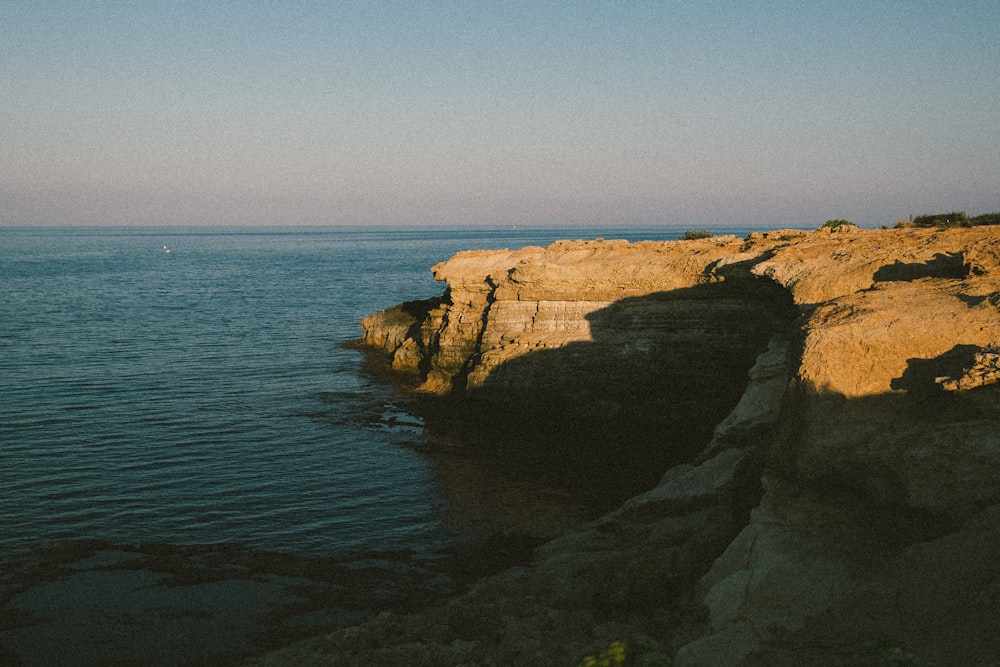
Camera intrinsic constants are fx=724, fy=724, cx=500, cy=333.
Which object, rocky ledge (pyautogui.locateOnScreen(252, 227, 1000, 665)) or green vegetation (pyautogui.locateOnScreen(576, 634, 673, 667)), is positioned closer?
rocky ledge (pyautogui.locateOnScreen(252, 227, 1000, 665))

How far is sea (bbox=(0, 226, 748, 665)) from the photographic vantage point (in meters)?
14.1

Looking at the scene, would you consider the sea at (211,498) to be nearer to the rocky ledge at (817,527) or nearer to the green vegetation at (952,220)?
the rocky ledge at (817,527)

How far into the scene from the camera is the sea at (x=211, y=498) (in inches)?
554

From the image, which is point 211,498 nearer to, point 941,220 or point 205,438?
point 205,438

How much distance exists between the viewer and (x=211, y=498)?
20.2 meters

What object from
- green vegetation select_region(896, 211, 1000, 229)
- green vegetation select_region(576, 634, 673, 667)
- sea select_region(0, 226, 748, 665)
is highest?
green vegetation select_region(896, 211, 1000, 229)

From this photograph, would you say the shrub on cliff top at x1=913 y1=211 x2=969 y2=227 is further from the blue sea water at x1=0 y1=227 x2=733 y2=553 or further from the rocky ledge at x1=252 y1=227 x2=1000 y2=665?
the blue sea water at x1=0 y1=227 x2=733 y2=553

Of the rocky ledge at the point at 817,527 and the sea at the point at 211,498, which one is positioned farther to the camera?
the sea at the point at 211,498

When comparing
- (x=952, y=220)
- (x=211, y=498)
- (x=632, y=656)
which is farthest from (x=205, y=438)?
(x=952, y=220)

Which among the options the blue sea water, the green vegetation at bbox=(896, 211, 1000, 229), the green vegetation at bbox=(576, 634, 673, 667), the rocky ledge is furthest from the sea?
the green vegetation at bbox=(896, 211, 1000, 229)

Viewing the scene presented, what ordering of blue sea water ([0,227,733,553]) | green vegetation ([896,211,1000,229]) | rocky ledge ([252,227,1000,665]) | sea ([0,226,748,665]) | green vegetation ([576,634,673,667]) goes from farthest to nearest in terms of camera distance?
green vegetation ([896,211,1000,229]) → blue sea water ([0,227,733,553]) → sea ([0,226,748,665]) → green vegetation ([576,634,673,667]) → rocky ledge ([252,227,1000,665])

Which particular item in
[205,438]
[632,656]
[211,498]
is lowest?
[211,498]

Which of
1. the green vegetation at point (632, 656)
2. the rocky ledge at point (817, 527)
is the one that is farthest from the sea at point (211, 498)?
the green vegetation at point (632, 656)

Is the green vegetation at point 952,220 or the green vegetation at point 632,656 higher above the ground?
the green vegetation at point 952,220
